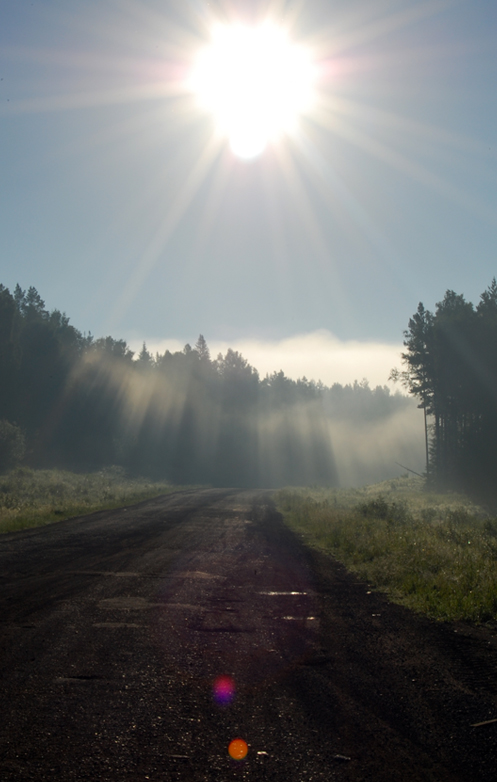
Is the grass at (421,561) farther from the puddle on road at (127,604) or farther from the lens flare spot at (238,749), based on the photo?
the lens flare spot at (238,749)

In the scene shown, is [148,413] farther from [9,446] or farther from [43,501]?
[43,501]

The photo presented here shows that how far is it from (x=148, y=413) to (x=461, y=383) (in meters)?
45.5

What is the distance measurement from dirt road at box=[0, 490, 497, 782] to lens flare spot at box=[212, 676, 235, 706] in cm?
3

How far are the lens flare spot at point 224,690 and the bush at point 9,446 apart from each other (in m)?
43.6

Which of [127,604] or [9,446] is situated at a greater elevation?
[9,446]

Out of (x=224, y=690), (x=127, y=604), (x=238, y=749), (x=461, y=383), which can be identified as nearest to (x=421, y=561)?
(x=127, y=604)

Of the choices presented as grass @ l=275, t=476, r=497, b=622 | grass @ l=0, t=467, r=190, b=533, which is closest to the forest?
grass @ l=0, t=467, r=190, b=533

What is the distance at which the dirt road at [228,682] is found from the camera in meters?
3.50

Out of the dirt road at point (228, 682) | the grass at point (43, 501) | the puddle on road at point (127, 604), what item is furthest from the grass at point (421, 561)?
the grass at point (43, 501)

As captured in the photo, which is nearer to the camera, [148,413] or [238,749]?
[238,749]

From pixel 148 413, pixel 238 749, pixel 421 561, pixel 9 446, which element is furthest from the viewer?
pixel 148 413

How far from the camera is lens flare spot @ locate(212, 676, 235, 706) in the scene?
177 inches

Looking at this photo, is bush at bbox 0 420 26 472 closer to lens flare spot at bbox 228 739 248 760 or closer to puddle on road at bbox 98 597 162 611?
puddle on road at bbox 98 597 162 611

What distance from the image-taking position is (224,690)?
4715mm
